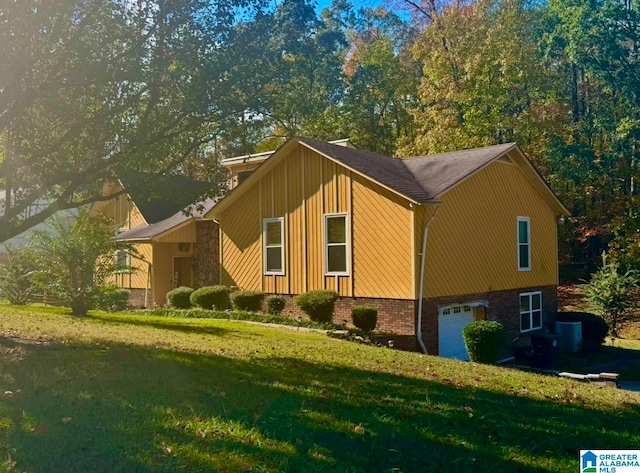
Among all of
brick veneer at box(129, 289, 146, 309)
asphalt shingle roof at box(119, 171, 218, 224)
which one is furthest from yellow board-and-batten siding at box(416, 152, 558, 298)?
brick veneer at box(129, 289, 146, 309)

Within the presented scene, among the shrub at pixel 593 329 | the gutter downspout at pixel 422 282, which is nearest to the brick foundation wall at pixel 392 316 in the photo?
the gutter downspout at pixel 422 282

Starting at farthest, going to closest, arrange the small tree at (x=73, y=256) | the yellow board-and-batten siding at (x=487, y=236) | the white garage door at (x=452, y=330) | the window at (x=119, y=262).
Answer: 1. the white garage door at (x=452, y=330)
2. the yellow board-and-batten siding at (x=487, y=236)
3. the window at (x=119, y=262)
4. the small tree at (x=73, y=256)

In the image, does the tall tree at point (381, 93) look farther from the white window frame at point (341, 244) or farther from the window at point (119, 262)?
the white window frame at point (341, 244)

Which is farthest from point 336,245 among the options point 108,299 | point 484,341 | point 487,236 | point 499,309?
point 108,299

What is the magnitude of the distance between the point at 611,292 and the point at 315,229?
12198 mm

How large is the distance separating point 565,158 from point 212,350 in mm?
27745

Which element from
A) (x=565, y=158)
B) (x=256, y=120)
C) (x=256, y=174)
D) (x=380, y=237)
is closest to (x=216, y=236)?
(x=256, y=174)

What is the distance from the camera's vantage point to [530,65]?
1325 inches

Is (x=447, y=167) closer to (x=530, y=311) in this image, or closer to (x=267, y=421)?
(x=530, y=311)

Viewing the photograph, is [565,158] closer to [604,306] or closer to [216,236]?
[604,306]

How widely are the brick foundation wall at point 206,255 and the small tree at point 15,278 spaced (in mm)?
6385

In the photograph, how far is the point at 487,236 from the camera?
1953cm

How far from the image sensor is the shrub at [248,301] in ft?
63.7

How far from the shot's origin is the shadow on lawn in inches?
208
